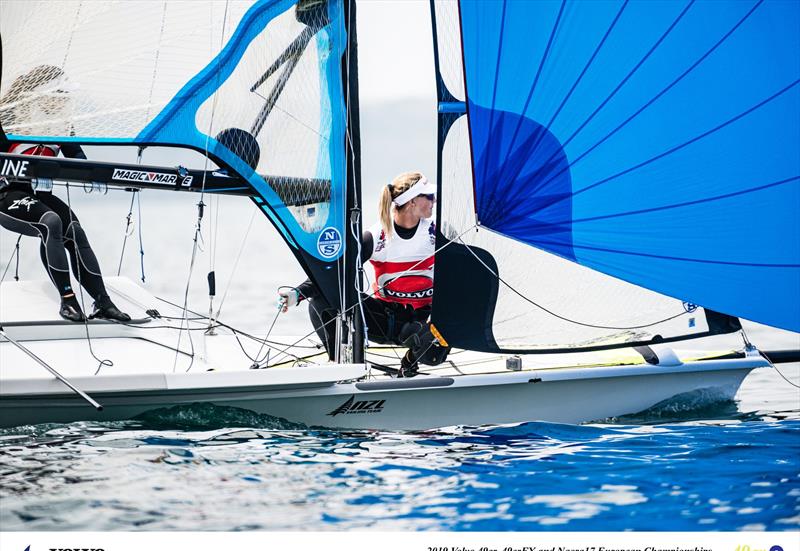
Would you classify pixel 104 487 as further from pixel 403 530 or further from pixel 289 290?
pixel 289 290

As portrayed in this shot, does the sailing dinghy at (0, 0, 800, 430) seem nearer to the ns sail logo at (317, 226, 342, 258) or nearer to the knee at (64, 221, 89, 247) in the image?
the ns sail logo at (317, 226, 342, 258)

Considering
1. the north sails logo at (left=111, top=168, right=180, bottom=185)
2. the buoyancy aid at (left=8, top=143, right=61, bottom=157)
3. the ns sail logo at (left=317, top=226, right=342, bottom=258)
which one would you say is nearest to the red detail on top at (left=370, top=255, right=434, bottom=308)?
the ns sail logo at (left=317, top=226, right=342, bottom=258)

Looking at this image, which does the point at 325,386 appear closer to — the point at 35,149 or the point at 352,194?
the point at 352,194

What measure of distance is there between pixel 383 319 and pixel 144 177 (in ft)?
5.47

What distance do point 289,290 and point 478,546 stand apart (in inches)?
105

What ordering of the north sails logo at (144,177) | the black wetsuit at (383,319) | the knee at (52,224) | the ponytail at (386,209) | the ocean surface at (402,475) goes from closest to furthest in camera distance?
the ocean surface at (402,475) < the north sails logo at (144,177) < the knee at (52,224) < the black wetsuit at (383,319) < the ponytail at (386,209)

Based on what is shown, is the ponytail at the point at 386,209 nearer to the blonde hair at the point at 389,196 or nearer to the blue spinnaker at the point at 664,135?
the blonde hair at the point at 389,196

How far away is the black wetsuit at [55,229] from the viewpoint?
4.86 metres

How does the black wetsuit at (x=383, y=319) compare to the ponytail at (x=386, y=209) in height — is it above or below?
below

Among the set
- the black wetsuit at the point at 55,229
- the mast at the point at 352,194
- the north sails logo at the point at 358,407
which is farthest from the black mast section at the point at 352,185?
the black wetsuit at the point at 55,229

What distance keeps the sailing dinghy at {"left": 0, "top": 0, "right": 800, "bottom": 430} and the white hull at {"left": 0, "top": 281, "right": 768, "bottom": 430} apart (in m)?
0.01

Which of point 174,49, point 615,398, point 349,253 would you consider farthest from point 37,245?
point 615,398

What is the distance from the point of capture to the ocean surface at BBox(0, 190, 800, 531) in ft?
10.1

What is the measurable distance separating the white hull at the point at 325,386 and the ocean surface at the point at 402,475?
0.30 feet
